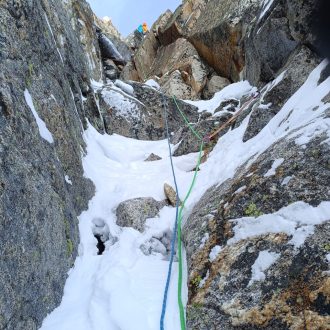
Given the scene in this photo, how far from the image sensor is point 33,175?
441 centimetres

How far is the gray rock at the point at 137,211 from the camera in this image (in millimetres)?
6395

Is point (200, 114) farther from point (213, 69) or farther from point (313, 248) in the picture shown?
point (313, 248)

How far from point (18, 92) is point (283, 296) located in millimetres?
4121

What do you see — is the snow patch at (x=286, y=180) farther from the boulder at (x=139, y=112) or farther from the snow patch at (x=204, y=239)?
the boulder at (x=139, y=112)

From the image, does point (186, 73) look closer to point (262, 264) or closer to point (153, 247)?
point (153, 247)

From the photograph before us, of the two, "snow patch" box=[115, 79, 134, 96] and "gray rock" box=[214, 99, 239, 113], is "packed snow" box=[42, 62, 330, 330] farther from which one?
"snow patch" box=[115, 79, 134, 96]

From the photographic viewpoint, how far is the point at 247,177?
4750 mm

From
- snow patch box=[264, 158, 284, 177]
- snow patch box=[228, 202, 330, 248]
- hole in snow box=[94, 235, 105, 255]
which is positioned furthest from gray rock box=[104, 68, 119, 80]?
snow patch box=[228, 202, 330, 248]

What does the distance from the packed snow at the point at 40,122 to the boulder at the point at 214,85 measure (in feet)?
42.9

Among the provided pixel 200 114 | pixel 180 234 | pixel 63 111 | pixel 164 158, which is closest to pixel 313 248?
pixel 180 234

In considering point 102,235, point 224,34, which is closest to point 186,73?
point 224,34

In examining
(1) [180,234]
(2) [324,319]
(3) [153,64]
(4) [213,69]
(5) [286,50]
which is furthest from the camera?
(3) [153,64]

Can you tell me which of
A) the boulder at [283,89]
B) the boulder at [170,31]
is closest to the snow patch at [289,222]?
the boulder at [283,89]

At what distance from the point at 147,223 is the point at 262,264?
3.16 m
